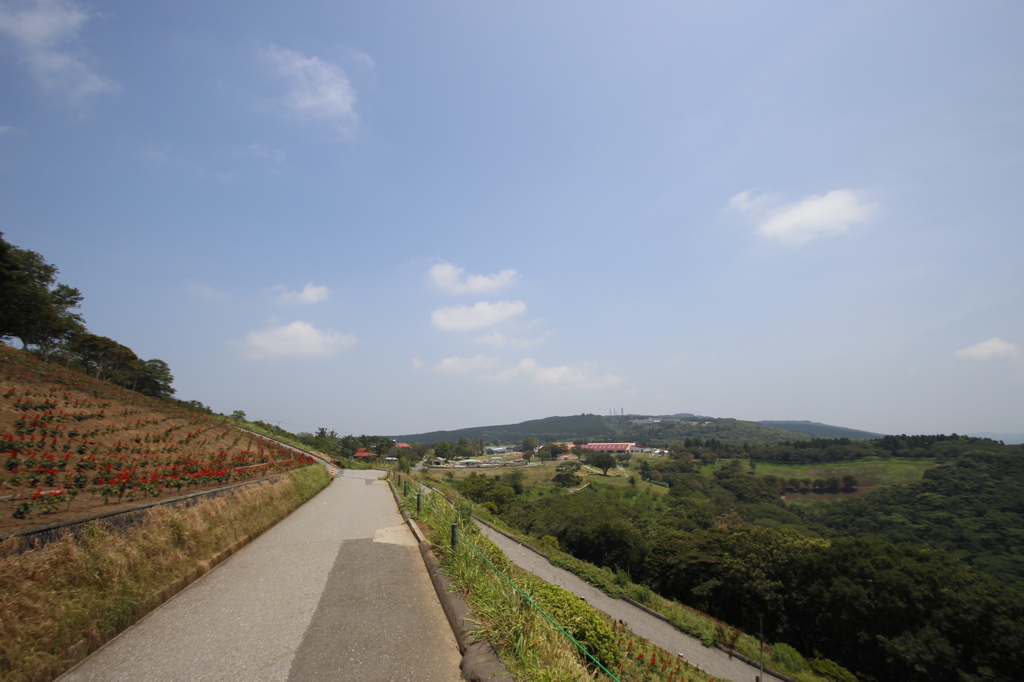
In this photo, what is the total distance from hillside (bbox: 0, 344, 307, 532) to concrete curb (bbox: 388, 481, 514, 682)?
17.3 feet

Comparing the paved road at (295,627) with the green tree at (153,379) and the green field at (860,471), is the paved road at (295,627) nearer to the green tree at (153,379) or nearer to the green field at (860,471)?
the green tree at (153,379)

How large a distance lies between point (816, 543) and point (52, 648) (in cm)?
4533

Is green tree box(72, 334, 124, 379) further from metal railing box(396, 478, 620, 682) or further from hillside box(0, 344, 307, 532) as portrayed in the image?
metal railing box(396, 478, 620, 682)

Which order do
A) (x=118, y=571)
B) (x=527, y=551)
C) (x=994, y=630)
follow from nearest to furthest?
(x=118, y=571)
(x=994, y=630)
(x=527, y=551)

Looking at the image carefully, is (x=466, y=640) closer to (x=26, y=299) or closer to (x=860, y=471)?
Result: (x=26, y=299)

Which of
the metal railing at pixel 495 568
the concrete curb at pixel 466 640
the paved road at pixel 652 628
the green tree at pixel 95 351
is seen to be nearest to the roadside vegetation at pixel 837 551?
the paved road at pixel 652 628

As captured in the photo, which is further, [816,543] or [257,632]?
[816,543]

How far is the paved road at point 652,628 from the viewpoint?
755 inches

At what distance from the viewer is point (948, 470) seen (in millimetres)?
85375

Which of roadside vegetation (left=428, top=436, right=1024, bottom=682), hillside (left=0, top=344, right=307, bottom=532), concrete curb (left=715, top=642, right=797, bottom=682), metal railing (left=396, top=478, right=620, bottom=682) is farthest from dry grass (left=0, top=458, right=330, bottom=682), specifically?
roadside vegetation (left=428, top=436, right=1024, bottom=682)

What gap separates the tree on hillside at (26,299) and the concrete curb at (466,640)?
3311cm

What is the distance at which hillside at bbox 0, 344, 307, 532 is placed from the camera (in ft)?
24.7

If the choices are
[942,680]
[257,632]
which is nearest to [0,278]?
[257,632]

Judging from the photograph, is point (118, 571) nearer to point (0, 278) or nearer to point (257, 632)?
point (257, 632)
